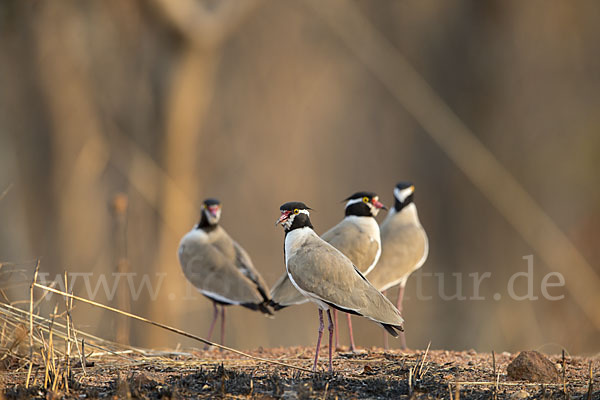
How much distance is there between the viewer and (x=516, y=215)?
13172 mm

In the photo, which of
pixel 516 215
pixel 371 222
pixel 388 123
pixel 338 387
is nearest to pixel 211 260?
pixel 371 222

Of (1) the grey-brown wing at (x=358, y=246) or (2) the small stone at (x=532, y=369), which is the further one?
(1) the grey-brown wing at (x=358, y=246)

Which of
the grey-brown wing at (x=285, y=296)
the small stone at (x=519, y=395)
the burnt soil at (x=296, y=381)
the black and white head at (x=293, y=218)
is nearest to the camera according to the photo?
the burnt soil at (x=296, y=381)

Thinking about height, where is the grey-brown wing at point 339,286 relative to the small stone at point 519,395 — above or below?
above

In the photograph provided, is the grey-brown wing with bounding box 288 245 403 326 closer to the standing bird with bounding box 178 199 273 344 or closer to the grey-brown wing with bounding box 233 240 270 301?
the standing bird with bounding box 178 199 273 344

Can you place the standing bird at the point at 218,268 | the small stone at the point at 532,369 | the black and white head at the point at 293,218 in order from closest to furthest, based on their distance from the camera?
the small stone at the point at 532,369 → the black and white head at the point at 293,218 → the standing bird at the point at 218,268

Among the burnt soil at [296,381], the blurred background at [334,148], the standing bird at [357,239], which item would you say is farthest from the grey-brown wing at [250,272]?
the blurred background at [334,148]

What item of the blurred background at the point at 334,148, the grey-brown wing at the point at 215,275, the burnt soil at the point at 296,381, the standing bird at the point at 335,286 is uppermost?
the blurred background at the point at 334,148

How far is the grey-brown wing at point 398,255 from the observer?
6797 millimetres

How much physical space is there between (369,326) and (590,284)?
11.2 feet

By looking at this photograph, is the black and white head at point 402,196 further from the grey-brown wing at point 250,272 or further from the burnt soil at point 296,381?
the burnt soil at point 296,381

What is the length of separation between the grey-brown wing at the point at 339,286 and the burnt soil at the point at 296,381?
0.33 metres

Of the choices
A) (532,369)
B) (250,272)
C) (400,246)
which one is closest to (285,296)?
(250,272)

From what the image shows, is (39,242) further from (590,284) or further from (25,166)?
(590,284)
